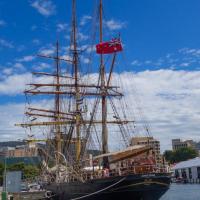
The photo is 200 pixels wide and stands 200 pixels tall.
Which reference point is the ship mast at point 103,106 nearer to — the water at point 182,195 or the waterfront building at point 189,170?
the water at point 182,195

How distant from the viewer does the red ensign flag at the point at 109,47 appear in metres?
43.9

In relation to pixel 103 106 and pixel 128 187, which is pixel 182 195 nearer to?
pixel 103 106

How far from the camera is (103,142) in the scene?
44031mm

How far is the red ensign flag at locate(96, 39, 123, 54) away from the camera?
4394cm

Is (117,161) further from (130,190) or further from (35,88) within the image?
(35,88)

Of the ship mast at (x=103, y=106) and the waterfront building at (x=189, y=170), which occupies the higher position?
the ship mast at (x=103, y=106)

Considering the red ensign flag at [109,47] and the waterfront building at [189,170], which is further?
the waterfront building at [189,170]

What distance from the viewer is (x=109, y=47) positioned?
4450 cm

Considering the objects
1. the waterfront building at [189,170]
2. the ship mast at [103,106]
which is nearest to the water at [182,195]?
the ship mast at [103,106]

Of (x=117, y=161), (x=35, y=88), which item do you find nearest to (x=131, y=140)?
(x=117, y=161)

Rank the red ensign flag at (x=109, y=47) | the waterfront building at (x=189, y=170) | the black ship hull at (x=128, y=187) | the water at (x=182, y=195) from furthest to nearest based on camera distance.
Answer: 1. the waterfront building at (x=189, y=170)
2. the water at (x=182, y=195)
3. the red ensign flag at (x=109, y=47)
4. the black ship hull at (x=128, y=187)

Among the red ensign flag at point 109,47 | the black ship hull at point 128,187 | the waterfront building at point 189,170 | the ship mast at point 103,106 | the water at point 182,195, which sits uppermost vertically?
the red ensign flag at point 109,47

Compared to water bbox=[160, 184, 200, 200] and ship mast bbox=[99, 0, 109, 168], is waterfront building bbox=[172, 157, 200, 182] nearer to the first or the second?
water bbox=[160, 184, 200, 200]

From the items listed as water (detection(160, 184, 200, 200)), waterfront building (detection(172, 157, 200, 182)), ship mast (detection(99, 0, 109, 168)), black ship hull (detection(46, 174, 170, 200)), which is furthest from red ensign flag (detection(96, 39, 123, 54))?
waterfront building (detection(172, 157, 200, 182))
